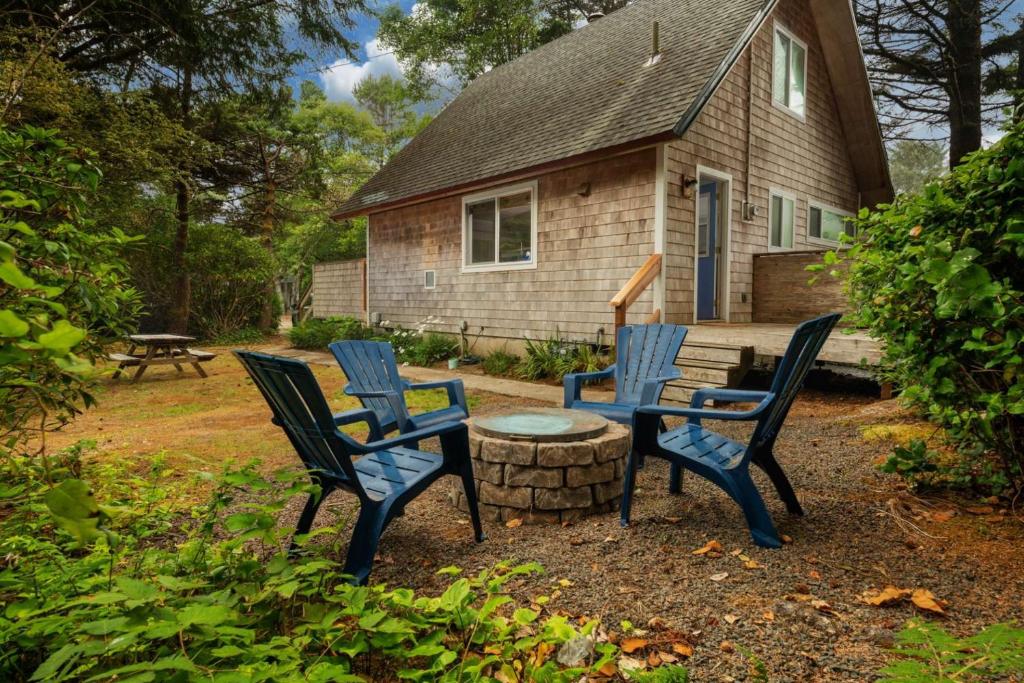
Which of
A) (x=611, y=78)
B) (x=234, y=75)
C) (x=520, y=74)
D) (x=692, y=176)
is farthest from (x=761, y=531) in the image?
(x=520, y=74)

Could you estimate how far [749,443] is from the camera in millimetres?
2385

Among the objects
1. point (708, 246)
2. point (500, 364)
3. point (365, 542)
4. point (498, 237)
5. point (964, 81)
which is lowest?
point (365, 542)

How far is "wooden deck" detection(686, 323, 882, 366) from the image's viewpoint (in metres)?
5.26

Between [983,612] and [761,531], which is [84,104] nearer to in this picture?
[761,531]

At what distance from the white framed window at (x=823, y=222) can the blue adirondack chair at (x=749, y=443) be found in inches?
326

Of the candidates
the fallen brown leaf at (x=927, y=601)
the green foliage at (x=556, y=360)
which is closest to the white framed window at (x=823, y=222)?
the green foliage at (x=556, y=360)

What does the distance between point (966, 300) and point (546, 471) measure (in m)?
1.91

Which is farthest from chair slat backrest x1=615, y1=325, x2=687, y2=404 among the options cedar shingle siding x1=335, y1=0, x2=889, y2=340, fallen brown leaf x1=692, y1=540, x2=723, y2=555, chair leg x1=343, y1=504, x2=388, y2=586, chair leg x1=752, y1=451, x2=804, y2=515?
cedar shingle siding x1=335, y1=0, x2=889, y2=340

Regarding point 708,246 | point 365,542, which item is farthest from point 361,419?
point 708,246

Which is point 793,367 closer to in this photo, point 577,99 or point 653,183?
point 653,183

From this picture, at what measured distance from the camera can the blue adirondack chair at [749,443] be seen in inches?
91.4

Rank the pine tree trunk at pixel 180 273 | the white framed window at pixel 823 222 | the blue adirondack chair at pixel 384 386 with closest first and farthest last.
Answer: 1. the blue adirondack chair at pixel 384 386
2. the white framed window at pixel 823 222
3. the pine tree trunk at pixel 180 273

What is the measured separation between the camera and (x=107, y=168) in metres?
8.13

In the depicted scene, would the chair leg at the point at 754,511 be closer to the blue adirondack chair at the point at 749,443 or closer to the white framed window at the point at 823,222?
the blue adirondack chair at the point at 749,443
